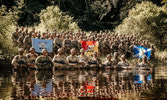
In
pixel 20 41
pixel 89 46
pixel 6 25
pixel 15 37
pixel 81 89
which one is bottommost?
pixel 81 89

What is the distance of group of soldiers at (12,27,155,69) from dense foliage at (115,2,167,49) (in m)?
6.49

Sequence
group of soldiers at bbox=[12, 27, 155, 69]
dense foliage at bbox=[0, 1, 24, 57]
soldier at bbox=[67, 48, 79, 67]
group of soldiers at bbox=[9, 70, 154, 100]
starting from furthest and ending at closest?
dense foliage at bbox=[0, 1, 24, 57] < soldier at bbox=[67, 48, 79, 67] < group of soldiers at bbox=[12, 27, 155, 69] < group of soldiers at bbox=[9, 70, 154, 100]

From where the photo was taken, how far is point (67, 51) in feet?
60.8

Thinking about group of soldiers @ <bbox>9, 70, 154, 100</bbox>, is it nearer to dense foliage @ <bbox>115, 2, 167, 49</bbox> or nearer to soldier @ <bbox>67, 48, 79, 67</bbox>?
soldier @ <bbox>67, 48, 79, 67</bbox>

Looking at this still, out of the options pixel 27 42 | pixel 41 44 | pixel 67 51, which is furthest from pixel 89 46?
pixel 27 42

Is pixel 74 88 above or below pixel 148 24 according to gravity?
below

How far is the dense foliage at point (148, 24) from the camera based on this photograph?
3047cm

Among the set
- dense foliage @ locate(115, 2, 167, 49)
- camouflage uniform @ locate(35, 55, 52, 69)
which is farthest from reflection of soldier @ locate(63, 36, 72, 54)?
dense foliage @ locate(115, 2, 167, 49)

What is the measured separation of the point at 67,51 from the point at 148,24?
616 inches

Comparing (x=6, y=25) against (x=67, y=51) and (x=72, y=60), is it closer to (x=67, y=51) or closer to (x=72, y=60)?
(x=72, y=60)

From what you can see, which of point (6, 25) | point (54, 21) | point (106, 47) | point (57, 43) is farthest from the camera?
point (54, 21)

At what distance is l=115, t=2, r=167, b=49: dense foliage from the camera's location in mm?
30469

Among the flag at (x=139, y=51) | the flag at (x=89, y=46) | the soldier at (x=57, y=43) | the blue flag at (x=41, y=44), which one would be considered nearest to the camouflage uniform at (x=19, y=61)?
the blue flag at (x=41, y=44)

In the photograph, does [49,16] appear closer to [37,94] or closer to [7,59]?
[7,59]
